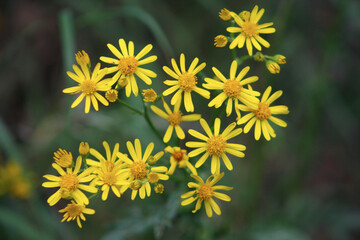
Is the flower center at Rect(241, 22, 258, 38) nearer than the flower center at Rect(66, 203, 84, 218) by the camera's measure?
No

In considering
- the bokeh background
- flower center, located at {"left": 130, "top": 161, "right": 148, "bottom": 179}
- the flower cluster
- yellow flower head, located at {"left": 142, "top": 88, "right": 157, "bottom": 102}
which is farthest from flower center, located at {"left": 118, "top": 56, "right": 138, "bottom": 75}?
the bokeh background

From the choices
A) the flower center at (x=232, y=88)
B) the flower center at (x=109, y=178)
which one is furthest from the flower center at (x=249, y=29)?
the flower center at (x=109, y=178)

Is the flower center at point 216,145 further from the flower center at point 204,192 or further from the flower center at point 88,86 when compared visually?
the flower center at point 88,86

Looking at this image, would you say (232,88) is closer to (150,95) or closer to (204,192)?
(150,95)

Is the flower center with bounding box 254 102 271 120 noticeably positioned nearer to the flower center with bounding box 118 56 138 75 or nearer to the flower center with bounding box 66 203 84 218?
the flower center with bounding box 118 56 138 75

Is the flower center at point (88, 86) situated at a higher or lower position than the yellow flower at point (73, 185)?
higher
